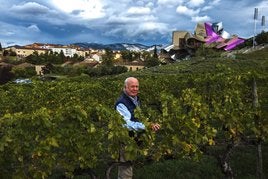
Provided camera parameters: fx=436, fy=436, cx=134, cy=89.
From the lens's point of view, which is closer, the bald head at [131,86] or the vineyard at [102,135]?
the vineyard at [102,135]

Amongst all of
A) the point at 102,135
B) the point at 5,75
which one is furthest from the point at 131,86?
the point at 5,75

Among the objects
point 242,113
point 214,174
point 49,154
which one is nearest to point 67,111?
point 49,154

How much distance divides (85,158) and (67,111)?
0.73 m

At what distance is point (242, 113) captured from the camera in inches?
313

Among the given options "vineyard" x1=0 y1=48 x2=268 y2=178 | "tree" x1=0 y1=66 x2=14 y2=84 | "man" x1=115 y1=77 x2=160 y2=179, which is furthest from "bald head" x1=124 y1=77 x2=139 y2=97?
"tree" x1=0 y1=66 x2=14 y2=84

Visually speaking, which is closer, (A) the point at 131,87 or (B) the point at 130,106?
(A) the point at 131,87

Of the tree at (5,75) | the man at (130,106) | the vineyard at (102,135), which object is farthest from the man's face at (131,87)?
the tree at (5,75)

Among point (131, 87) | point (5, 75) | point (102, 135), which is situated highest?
point (131, 87)

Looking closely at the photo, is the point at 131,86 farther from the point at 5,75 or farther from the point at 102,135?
the point at 5,75

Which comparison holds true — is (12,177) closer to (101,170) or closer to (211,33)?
(101,170)

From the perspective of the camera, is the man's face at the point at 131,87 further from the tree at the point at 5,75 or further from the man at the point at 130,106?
the tree at the point at 5,75

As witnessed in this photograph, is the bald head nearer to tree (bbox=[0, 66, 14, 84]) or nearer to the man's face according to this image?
the man's face

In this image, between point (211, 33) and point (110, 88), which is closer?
point (110, 88)

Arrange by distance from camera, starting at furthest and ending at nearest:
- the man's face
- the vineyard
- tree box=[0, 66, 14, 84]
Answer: tree box=[0, 66, 14, 84] < the man's face < the vineyard
